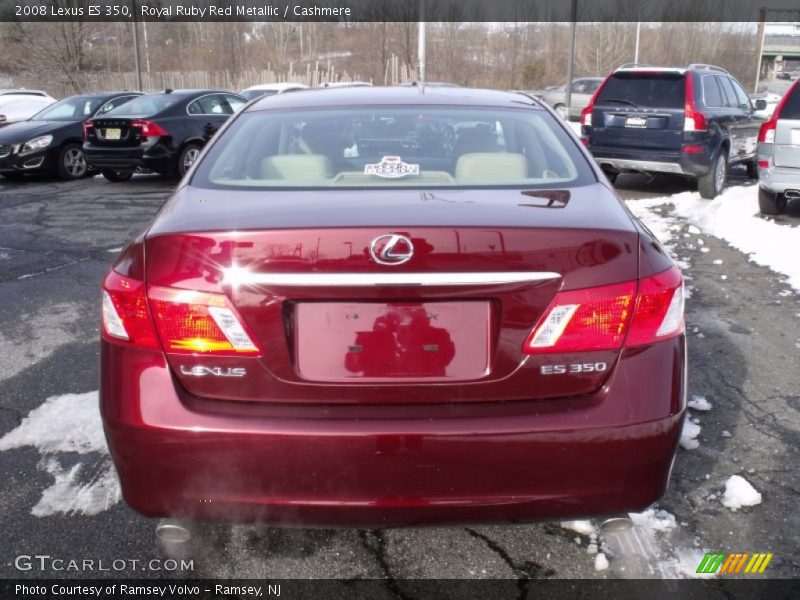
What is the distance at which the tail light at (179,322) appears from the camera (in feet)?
6.66

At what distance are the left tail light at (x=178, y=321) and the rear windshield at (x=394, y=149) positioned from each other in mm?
630

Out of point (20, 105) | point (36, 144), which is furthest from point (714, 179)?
point (20, 105)

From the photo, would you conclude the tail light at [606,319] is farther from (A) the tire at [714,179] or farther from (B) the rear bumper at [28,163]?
(B) the rear bumper at [28,163]

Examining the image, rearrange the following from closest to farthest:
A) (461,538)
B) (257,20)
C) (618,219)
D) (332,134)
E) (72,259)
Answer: (618,219)
(461,538)
(332,134)
(72,259)
(257,20)

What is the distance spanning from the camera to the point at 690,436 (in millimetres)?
3436

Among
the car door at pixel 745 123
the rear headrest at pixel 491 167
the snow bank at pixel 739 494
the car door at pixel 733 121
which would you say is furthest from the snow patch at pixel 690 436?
the car door at pixel 745 123

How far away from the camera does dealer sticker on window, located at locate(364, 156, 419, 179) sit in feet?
8.79

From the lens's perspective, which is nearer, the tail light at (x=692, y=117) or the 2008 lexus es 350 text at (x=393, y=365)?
the 2008 lexus es 350 text at (x=393, y=365)

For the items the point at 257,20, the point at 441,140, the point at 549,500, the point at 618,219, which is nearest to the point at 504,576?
the point at 549,500

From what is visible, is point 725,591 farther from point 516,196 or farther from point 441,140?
point 441,140

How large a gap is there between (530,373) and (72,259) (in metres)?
6.14

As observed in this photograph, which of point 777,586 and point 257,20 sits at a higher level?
point 257,20

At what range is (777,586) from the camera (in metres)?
2.45

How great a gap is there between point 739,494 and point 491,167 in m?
1.60
